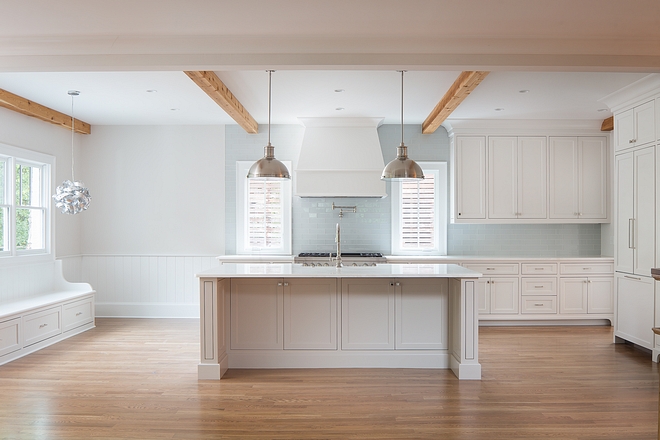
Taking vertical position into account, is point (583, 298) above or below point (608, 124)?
below

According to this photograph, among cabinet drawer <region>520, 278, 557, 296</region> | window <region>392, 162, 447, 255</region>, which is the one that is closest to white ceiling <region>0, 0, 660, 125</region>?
window <region>392, 162, 447, 255</region>

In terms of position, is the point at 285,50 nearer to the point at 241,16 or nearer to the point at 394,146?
the point at 241,16

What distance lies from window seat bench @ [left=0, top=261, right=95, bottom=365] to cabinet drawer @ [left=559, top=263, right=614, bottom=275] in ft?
19.7

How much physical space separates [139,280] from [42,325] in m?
1.77

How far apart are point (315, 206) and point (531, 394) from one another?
12.8 ft

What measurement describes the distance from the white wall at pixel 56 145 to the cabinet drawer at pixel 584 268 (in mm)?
6484

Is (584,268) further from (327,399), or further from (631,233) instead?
(327,399)

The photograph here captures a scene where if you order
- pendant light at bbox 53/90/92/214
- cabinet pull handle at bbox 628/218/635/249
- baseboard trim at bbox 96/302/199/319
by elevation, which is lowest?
baseboard trim at bbox 96/302/199/319

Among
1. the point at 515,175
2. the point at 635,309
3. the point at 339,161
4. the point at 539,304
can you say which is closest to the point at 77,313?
the point at 339,161

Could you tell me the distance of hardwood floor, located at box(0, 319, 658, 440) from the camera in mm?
3070

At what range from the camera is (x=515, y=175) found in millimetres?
6574

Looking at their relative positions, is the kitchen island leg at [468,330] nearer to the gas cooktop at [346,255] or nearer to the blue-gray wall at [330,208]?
the gas cooktop at [346,255]

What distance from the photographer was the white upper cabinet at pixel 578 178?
259 inches

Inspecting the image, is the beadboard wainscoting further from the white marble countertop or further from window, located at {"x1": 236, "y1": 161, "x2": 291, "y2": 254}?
the white marble countertop
